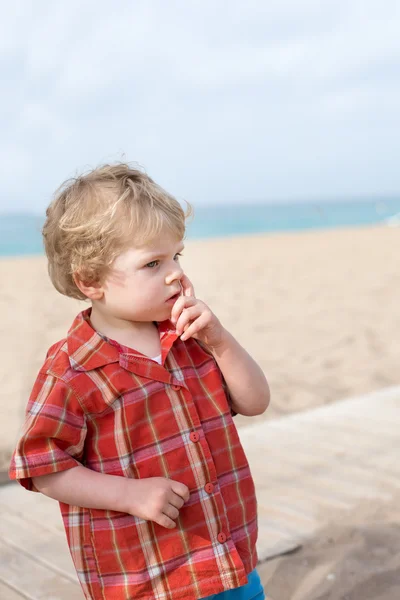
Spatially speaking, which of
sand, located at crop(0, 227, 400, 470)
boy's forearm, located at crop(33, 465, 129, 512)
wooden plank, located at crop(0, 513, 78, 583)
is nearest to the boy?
boy's forearm, located at crop(33, 465, 129, 512)

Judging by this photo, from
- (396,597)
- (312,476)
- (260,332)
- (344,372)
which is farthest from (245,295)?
(396,597)

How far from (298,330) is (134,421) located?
6.50m

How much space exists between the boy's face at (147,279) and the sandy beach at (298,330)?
1347 mm

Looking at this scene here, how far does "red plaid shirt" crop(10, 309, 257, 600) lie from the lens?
1564 millimetres

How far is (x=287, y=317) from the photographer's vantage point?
874 cm

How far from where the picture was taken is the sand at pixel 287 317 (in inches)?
225

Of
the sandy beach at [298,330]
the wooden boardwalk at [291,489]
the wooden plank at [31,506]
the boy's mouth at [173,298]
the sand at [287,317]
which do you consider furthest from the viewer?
the sand at [287,317]

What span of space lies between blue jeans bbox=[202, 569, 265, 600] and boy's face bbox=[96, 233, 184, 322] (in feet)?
2.11

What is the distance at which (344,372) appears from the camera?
6043 mm

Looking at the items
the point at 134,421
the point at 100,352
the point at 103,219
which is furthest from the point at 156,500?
the point at 103,219

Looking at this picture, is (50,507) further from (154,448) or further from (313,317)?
(313,317)

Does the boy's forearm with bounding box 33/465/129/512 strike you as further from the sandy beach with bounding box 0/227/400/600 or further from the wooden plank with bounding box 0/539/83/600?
the sandy beach with bounding box 0/227/400/600

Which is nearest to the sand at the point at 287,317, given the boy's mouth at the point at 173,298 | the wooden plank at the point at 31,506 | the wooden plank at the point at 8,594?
the wooden plank at the point at 31,506

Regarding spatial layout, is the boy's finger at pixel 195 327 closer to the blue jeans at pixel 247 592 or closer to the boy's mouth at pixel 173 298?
the boy's mouth at pixel 173 298
